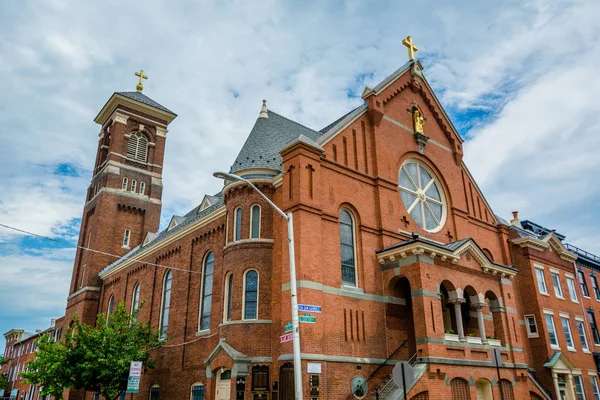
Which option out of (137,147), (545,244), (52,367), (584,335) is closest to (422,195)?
(545,244)

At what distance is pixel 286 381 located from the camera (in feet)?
57.7

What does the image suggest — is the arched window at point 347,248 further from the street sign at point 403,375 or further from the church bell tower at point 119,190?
the church bell tower at point 119,190

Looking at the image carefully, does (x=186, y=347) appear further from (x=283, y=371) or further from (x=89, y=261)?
(x=89, y=261)

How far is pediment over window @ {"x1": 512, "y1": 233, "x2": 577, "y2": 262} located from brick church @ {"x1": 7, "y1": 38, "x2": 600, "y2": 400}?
92 mm

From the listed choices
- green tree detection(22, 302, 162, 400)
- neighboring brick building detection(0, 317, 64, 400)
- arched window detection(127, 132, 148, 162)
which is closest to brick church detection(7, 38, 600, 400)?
green tree detection(22, 302, 162, 400)

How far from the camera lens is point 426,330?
62.7 feet

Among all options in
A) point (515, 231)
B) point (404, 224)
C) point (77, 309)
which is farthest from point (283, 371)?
point (77, 309)

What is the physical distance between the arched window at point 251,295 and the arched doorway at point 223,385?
98.0 inches

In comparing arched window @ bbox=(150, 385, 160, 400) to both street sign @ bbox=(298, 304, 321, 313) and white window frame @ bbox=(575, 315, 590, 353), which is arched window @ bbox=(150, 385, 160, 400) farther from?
white window frame @ bbox=(575, 315, 590, 353)

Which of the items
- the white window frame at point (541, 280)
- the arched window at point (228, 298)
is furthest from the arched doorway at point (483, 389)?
the arched window at point (228, 298)

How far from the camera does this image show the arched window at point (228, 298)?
2200 centimetres

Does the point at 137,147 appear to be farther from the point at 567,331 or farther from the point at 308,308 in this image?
the point at 567,331

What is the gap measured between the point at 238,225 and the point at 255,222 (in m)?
0.93

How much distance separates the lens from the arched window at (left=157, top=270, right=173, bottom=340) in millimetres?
29931
